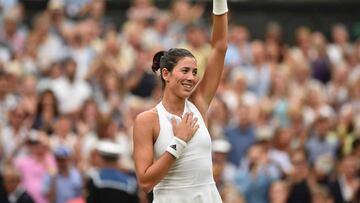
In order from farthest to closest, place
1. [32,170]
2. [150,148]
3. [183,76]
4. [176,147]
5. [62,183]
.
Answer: [32,170] → [62,183] → [183,76] → [150,148] → [176,147]

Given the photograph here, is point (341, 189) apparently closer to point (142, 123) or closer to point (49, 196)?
point (49, 196)

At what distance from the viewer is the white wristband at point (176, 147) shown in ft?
24.8

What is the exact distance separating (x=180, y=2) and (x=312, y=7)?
3740 millimetres

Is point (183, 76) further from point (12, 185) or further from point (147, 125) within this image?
point (12, 185)

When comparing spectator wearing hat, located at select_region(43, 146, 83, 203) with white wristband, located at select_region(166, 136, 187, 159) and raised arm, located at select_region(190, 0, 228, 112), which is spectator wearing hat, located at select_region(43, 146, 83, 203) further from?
white wristband, located at select_region(166, 136, 187, 159)

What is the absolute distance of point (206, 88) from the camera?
8.09 meters

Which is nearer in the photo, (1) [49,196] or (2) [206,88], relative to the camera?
(2) [206,88]

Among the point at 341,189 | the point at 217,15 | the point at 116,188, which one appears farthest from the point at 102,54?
the point at 217,15

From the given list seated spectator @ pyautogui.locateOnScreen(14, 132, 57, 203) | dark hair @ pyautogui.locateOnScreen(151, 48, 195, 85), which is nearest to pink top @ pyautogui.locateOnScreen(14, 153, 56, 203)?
seated spectator @ pyautogui.locateOnScreen(14, 132, 57, 203)

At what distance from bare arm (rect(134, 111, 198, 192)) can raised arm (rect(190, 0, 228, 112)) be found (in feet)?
1.16

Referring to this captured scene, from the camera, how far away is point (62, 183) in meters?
13.2

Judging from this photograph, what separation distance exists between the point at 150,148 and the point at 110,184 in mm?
3350

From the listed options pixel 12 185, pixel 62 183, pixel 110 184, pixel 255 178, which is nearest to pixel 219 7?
pixel 110 184

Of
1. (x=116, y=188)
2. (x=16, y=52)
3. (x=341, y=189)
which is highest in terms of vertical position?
(x=16, y=52)
